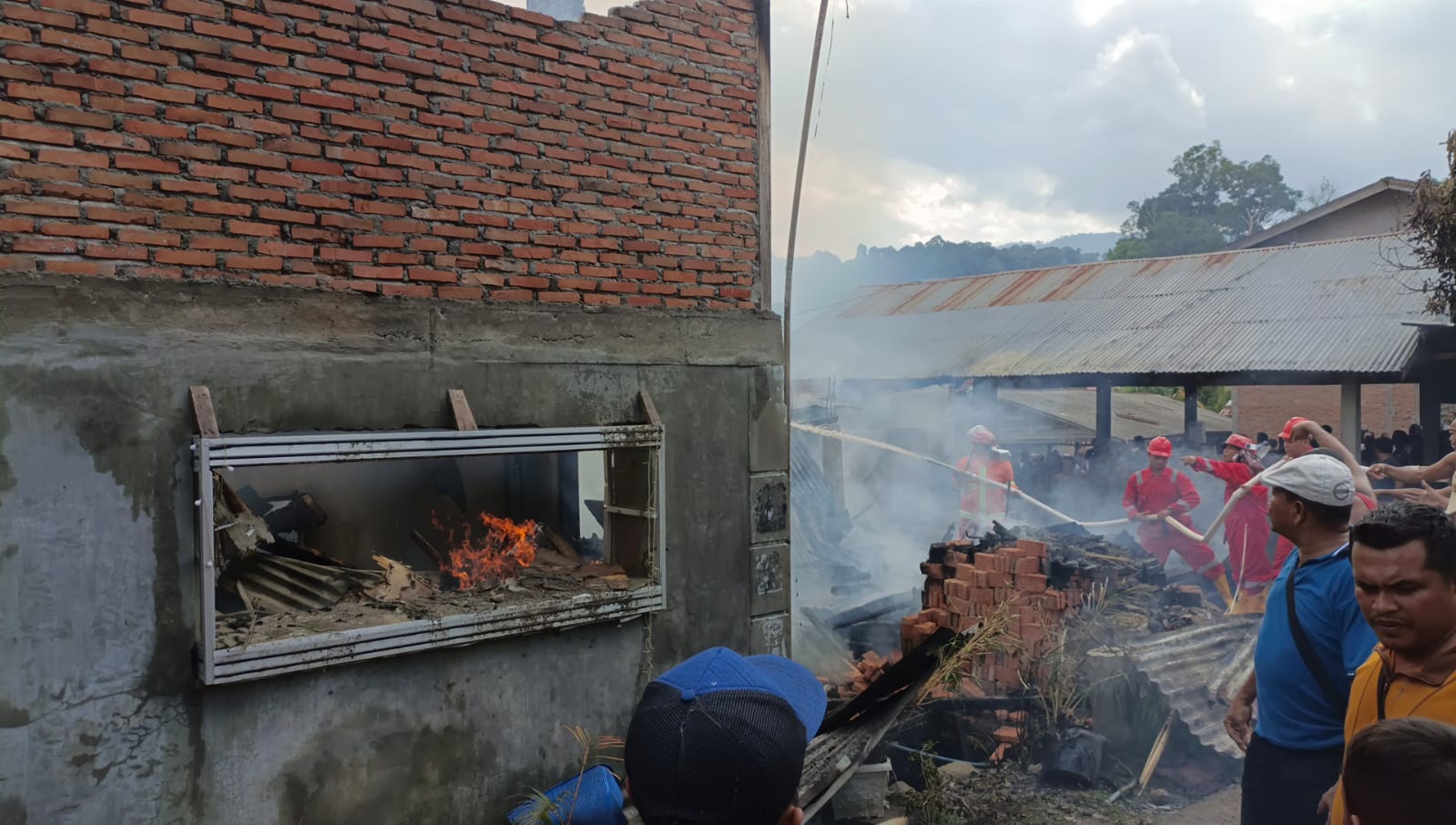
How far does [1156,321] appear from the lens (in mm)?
16547

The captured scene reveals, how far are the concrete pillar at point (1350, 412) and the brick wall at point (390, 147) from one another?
10.5m

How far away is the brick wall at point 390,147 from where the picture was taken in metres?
3.96

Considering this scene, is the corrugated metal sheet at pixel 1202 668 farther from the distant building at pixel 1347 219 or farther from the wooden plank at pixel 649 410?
the distant building at pixel 1347 219

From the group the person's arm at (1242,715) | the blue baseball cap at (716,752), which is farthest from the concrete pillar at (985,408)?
the blue baseball cap at (716,752)

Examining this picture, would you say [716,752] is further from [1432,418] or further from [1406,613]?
[1432,418]

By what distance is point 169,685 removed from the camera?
161 inches

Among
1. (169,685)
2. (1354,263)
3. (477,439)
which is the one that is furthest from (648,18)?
(1354,263)

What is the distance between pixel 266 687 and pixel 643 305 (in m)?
2.91

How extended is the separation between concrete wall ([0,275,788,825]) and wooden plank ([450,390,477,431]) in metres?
0.08

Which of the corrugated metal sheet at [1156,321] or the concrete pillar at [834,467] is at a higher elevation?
the corrugated metal sheet at [1156,321]

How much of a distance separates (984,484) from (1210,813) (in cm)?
547

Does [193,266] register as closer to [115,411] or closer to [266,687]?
[115,411]

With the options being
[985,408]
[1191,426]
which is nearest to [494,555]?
[1191,426]

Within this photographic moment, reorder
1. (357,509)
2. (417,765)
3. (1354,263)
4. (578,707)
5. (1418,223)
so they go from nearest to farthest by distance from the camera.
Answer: (417,765) → (578,707) → (357,509) → (1418,223) → (1354,263)
